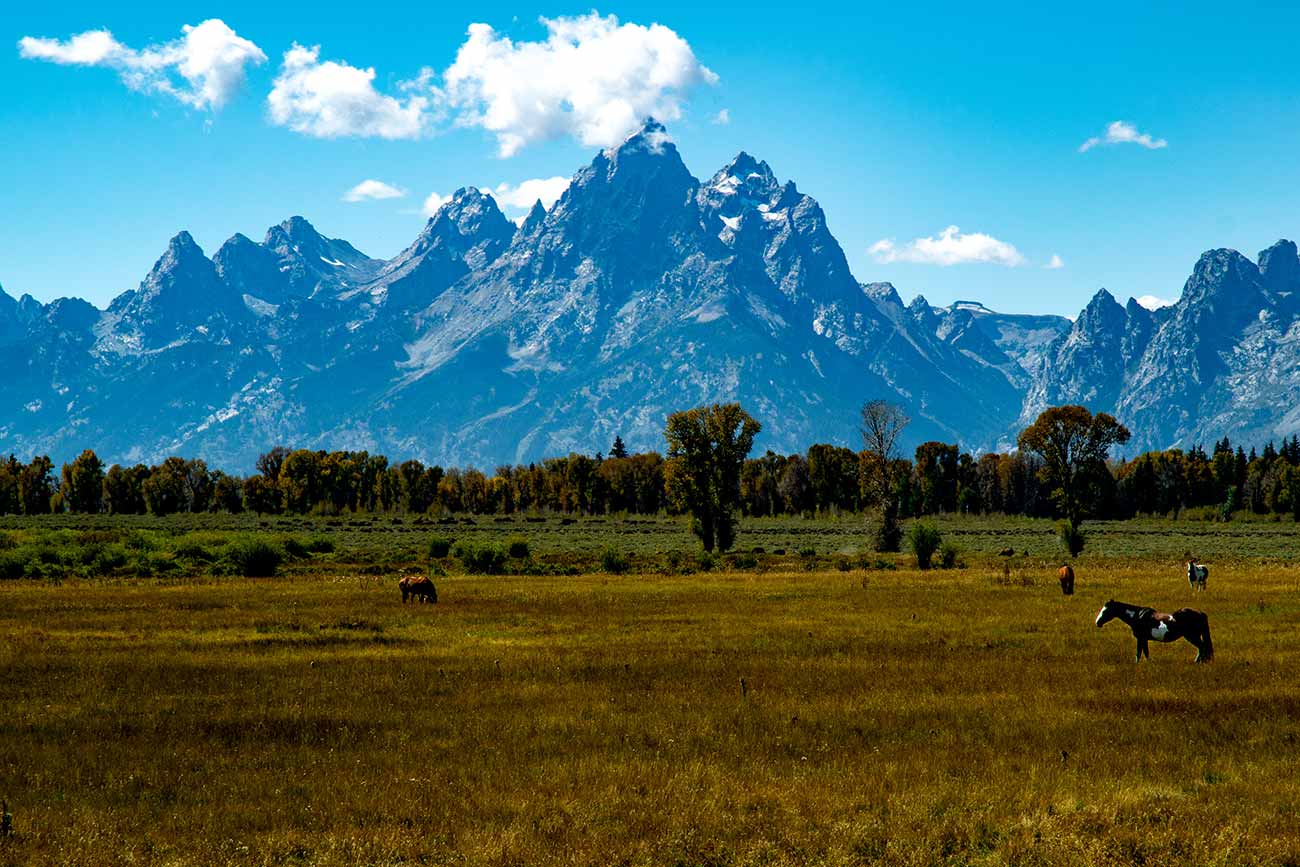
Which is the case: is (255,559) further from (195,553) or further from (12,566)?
(12,566)

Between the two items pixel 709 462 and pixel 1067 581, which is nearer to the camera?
pixel 1067 581

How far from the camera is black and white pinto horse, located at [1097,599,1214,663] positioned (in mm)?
27750

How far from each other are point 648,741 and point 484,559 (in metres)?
53.2

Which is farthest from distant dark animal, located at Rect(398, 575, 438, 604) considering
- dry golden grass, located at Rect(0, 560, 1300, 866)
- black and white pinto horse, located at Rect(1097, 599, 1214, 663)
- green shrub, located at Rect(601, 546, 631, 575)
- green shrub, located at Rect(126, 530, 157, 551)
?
green shrub, located at Rect(126, 530, 157, 551)

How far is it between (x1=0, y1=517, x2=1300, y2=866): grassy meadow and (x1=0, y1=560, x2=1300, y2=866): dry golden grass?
0.27ft

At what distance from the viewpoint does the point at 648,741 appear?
1978 cm

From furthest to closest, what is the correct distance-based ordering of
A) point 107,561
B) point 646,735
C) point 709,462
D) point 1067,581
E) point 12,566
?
1. point 709,462
2. point 107,561
3. point 12,566
4. point 1067,581
5. point 646,735

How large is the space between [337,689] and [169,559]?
5201cm

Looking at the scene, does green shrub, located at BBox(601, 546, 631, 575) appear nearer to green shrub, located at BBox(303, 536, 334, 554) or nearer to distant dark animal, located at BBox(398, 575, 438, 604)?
distant dark animal, located at BBox(398, 575, 438, 604)

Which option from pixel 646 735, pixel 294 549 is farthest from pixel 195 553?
pixel 646 735

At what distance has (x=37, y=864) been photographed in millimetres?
12977

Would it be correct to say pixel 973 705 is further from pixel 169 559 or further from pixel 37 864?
pixel 169 559

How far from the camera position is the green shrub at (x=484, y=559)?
70312 mm

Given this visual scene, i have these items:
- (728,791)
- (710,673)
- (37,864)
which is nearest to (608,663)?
(710,673)
